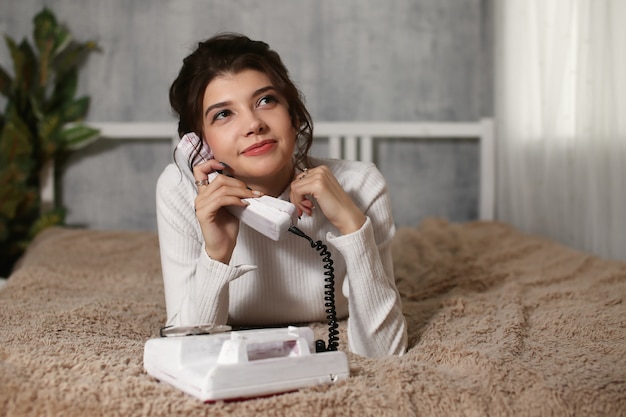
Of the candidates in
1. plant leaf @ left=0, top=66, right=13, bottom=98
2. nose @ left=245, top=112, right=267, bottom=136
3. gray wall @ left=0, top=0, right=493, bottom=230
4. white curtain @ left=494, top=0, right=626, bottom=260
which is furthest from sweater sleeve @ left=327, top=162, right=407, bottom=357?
plant leaf @ left=0, top=66, right=13, bottom=98

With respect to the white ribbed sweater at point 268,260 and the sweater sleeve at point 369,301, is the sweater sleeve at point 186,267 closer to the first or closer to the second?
the white ribbed sweater at point 268,260

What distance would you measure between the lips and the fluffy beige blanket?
1.29ft

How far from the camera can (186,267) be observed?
4.62 feet

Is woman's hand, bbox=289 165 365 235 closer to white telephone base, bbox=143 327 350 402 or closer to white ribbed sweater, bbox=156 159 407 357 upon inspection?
white ribbed sweater, bbox=156 159 407 357

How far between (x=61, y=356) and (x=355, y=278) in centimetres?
50

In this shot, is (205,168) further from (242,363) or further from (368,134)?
(368,134)

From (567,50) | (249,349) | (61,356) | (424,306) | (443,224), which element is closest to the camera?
(249,349)

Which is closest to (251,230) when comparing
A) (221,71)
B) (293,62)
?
(221,71)

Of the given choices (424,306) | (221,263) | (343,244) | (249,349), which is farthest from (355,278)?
(424,306)

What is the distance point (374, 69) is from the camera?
311cm

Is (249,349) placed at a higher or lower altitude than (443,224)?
higher

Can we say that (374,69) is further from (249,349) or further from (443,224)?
(249,349)

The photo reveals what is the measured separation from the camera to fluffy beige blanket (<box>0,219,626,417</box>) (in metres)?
0.92

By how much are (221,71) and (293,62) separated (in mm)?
1796
